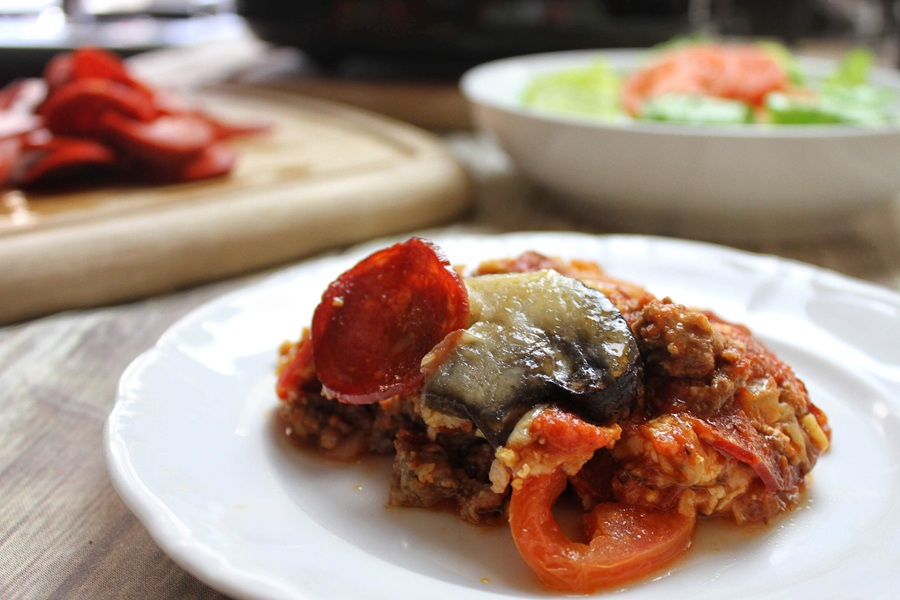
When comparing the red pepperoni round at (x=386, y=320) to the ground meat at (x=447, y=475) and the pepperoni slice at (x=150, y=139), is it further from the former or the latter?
the pepperoni slice at (x=150, y=139)

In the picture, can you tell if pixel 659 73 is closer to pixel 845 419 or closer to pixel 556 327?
pixel 845 419

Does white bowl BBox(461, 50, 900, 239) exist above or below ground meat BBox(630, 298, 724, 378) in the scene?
below

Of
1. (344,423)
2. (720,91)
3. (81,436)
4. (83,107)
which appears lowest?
(81,436)

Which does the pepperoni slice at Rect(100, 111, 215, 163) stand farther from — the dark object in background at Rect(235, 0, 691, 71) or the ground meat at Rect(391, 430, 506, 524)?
the ground meat at Rect(391, 430, 506, 524)

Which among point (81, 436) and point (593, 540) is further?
point (81, 436)

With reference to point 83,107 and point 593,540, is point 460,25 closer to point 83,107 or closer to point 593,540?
point 83,107

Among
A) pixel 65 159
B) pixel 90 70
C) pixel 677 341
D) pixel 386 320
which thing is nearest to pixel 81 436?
pixel 386 320

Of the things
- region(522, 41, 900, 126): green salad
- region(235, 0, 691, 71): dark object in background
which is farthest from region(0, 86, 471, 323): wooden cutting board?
region(235, 0, 691, 71): dark object in background
